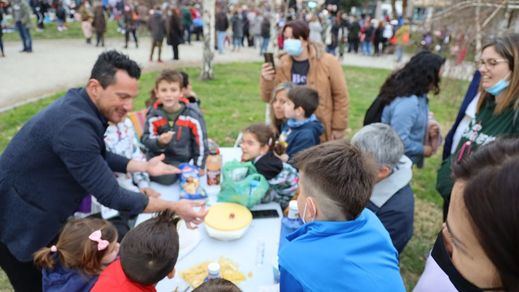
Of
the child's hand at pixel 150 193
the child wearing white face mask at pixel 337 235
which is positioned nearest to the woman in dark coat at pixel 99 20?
the child's hand at pixel 150 193

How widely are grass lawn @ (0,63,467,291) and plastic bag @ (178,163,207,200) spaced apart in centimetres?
172

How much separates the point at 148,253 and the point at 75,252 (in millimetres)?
551

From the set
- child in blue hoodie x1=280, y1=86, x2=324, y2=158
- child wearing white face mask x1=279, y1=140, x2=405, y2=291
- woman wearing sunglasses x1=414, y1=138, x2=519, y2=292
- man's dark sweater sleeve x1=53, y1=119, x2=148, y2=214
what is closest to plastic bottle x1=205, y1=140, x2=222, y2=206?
child in blue hoodie x1=280, y1=86, x2=324, y2=158

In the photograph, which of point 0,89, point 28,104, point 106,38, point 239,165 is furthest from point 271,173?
point 106,38

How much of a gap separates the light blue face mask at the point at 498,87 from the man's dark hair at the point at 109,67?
2492 mm

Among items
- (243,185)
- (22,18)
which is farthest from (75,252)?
(22,18)

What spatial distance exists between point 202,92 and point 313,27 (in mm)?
5160

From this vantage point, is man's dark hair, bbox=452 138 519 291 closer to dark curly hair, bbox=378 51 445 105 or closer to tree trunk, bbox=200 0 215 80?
dark curly hair, bbox=378 51 445 105

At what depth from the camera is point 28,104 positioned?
741cm

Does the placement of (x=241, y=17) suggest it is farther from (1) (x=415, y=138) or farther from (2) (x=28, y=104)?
(1) (x=415, y=138)

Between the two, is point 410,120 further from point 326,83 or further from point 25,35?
point 25,35

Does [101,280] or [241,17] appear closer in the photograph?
[101,280]

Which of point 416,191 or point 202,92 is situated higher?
point 202,92

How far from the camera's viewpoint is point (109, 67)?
2.19 m
